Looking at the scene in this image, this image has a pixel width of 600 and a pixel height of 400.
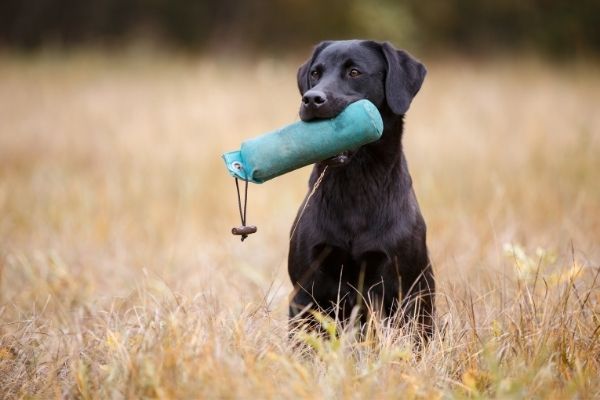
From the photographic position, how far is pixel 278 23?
15.6 meters

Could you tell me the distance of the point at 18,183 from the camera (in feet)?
20.0

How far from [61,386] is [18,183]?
13.1 ft

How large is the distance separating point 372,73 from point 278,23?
1297 centimetres

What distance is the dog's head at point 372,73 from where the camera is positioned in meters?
3.07

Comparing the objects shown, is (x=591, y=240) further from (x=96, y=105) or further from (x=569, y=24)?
(x=569, y=24)

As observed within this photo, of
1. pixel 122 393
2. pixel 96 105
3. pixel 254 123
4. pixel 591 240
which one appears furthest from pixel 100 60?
pixel 122 393

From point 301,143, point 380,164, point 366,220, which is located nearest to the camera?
point 301,143

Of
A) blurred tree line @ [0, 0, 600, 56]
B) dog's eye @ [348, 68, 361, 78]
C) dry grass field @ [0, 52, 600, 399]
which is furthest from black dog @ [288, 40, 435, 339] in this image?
blurred tree line @ [0, 0, 600, 56]

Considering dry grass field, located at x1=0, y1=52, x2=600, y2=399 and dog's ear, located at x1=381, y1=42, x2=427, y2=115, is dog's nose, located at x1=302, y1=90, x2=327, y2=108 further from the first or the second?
dry grass field, located at x1=0, y1=52, x2=600, y2=399

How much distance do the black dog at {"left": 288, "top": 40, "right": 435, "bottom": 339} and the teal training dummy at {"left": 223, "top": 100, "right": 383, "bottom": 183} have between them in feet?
0.25

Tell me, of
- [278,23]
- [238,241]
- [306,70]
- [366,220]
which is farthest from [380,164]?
[278,23]

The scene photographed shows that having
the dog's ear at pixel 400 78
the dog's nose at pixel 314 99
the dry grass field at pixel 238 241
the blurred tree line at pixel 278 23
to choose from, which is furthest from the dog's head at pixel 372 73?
the blurred tree line at pixel 278 23

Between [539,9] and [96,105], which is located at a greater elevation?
[539,9]

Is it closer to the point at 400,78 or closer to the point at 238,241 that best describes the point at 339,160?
the point at 400,78
